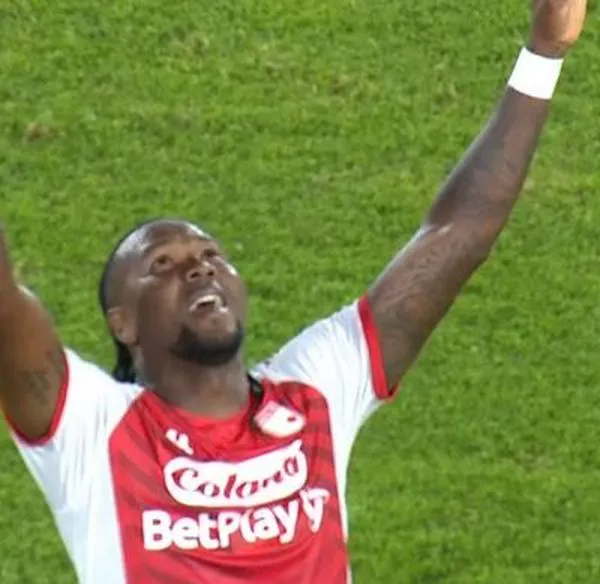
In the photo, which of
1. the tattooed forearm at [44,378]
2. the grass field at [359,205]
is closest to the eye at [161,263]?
the tattooed forearm at [44,378]

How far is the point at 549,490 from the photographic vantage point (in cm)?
548

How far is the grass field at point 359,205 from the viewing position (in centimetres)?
540

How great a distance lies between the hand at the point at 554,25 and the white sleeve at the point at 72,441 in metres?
1.04

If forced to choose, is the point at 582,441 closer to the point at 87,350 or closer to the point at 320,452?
the point at 87,350

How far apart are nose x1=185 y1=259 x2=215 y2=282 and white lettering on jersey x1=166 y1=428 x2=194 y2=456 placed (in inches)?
11.2

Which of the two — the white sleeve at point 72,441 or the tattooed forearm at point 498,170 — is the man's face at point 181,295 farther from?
the tattooed forearm at point 498,170

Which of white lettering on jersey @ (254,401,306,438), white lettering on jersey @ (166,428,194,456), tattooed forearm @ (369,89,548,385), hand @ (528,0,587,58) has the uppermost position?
hand @ (528,0,587,58)

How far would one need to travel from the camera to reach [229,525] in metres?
3.46

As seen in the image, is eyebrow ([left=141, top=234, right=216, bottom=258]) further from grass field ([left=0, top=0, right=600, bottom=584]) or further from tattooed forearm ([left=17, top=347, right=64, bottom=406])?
grass field ([left=0, top=0, right=600, bottom=584])

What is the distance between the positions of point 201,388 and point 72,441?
0.29 m

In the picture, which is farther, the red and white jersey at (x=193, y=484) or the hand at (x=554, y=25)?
the hand at (x=554, y=25)

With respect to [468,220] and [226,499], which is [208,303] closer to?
[226,499]

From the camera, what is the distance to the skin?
11.8ft

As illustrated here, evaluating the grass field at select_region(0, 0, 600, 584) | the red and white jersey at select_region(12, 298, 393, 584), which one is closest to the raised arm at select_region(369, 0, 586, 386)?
the red and white jersey at select_region(12, 298, 393, 584)
